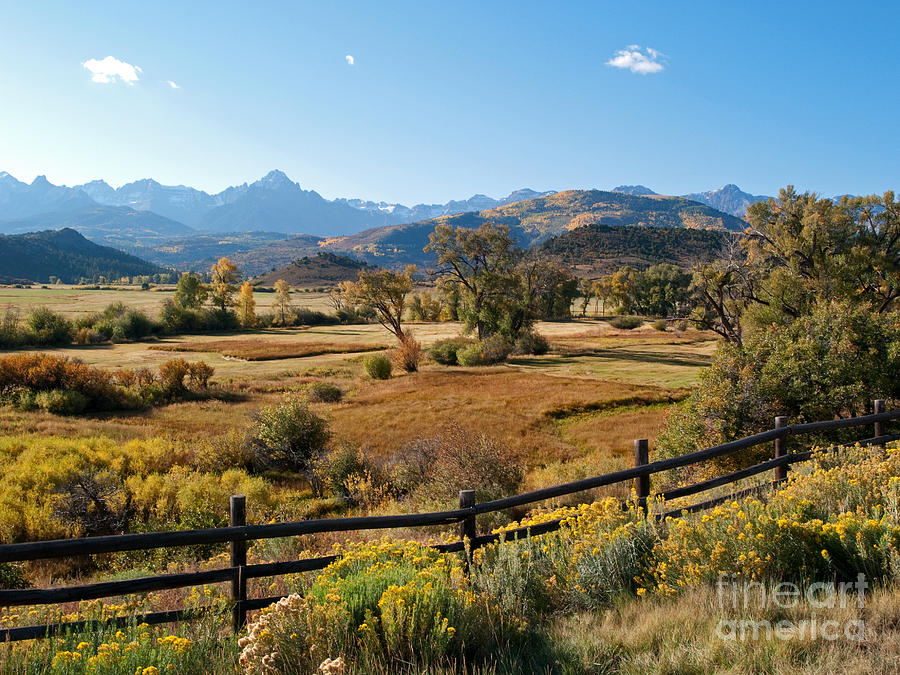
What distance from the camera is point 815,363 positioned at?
13609 mm

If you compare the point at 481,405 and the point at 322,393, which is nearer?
the point at 481,405

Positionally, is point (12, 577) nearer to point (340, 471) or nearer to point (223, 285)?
point (340, 471)

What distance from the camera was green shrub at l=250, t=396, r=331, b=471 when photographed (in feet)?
61.1

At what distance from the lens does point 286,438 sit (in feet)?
61.8

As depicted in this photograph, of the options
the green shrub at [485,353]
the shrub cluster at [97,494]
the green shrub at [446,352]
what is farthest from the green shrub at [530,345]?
the shrub cluster at [97,494]

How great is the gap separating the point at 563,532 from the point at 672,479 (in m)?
8.32

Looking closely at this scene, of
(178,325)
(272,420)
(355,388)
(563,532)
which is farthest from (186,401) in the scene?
(178,325)

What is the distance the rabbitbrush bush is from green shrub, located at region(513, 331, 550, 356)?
152 ft

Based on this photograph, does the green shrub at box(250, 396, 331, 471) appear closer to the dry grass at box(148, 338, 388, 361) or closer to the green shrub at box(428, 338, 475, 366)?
the green shrub at box(428, 338, 475, 366)

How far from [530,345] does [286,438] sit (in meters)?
35.0

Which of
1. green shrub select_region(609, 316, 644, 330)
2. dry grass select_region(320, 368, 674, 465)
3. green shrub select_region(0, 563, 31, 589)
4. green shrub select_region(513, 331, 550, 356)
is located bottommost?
dry grass select_region(320, 368, 674, 465)

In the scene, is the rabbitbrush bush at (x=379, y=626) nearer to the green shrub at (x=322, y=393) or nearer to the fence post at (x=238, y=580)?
the fence post at (x=238, y=580)

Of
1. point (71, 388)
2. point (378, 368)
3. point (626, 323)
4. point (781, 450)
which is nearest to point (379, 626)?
point (781, 450)

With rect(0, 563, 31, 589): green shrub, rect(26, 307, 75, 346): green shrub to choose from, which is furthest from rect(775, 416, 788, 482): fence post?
rect(26, 307, 75, 346): green shrub
